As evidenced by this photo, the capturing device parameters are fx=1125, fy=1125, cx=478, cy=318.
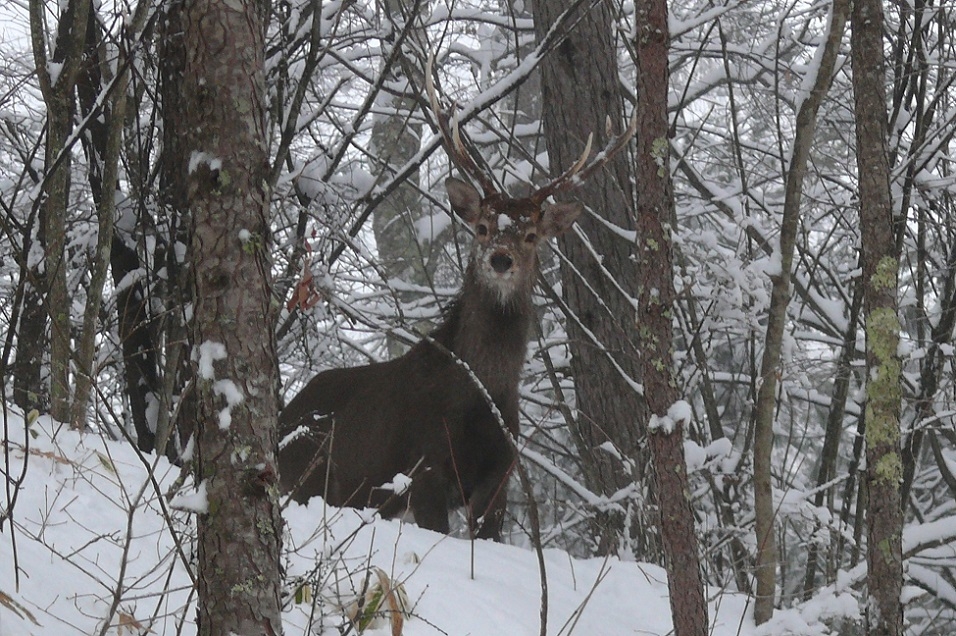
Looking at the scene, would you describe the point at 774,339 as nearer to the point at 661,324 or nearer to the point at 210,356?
the point at 661,324

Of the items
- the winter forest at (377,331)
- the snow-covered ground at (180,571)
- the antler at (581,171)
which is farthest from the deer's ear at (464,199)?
the snow-covered ground at (180,571)

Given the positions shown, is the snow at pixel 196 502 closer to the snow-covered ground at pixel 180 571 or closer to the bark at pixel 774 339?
the snow-covered ground at pixel 180 571

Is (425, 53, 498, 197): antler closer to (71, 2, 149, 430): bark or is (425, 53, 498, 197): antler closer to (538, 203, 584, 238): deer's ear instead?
(538, 203, 584, 238): deer's ear

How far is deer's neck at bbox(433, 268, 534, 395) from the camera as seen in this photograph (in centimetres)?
622

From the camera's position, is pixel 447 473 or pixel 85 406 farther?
pixel 447 473

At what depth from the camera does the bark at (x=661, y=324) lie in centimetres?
344

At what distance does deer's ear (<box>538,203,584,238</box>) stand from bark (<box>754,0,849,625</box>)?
1.70m

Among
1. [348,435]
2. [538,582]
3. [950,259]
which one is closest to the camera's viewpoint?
[538,582]

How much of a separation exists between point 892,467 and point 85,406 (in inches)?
126

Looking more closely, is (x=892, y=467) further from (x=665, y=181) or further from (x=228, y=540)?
(x=228, y=540)

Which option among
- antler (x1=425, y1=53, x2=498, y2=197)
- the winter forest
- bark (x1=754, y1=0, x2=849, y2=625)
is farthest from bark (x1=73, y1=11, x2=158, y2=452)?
bark (x1=754, y1=0, x2=849, y2=625)

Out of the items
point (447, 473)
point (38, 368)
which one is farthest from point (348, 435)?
point (38, 368)

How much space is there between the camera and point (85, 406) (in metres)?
4.73

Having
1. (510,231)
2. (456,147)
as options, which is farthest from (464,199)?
(456,147)
